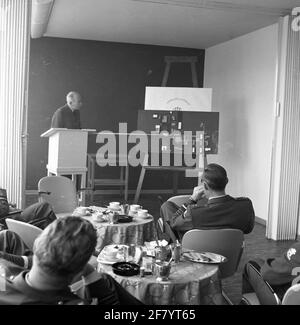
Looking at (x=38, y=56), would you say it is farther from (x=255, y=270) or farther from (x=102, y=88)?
(x=255, y=270)

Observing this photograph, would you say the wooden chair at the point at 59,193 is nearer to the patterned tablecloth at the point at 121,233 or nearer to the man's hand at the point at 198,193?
the patterned tablecloth at the point at 121,233

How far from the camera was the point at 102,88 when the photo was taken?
529cm

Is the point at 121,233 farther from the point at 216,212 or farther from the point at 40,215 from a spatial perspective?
the point at 40,215

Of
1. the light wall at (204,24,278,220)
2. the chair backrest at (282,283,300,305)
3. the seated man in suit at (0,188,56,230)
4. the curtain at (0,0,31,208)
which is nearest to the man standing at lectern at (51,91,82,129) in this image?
the curtain at (0,0,31,208)

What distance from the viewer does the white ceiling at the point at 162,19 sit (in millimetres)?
5195

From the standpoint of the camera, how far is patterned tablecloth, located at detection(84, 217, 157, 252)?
349 cm

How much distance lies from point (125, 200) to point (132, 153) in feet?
1.98

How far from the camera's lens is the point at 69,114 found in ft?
16.8

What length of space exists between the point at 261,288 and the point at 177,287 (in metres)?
0.51

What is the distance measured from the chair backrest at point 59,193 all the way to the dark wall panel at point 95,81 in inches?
21.7

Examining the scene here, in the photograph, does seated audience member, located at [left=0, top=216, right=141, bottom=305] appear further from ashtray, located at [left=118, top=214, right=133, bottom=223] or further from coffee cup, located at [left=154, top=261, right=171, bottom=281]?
ashtray, located at [left=118, top=214, right=133, bottom=223]

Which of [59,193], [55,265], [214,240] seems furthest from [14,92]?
[55,265]

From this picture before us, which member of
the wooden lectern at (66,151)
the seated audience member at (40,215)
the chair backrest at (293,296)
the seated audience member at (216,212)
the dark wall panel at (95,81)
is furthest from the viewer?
the dark wall panel at (95,81)

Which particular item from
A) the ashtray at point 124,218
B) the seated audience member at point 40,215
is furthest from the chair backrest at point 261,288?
the seated audience member at point 40,215
